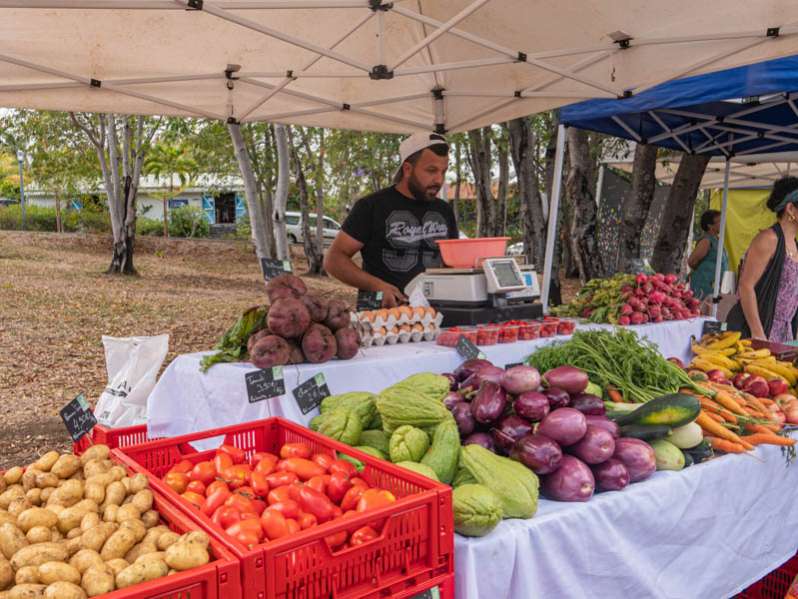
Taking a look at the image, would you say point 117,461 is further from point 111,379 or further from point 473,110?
point 473,110

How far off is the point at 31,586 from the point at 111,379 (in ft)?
9.89

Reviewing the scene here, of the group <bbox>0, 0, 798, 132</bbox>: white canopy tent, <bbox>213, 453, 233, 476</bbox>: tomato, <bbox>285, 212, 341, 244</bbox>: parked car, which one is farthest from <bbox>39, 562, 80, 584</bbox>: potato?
<bbox>285, 212, 341, 244</bbox>: parked car

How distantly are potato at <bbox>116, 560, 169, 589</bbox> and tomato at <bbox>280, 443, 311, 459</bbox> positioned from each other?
716 millimetres

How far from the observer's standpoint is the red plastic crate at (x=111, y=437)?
7.48 feet

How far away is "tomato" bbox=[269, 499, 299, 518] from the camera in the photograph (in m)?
1.54

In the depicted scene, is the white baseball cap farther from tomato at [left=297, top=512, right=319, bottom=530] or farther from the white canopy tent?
tomato at [left=297, top=512, right=319, bottom=530]

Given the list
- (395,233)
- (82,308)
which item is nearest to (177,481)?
(395,233)

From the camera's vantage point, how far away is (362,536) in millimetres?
1440

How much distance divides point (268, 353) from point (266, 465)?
764 millimetres

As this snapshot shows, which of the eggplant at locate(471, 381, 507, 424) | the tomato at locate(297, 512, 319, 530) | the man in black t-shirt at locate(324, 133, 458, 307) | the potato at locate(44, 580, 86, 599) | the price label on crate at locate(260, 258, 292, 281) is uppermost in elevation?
the man in black t-shirt at locate(324, 133, 458, 307)

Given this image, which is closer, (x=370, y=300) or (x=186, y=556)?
(x=186, y=556)

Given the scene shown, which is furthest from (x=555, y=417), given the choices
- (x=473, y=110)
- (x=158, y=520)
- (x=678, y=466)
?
(x=473, y=110)

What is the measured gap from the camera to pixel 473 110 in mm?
5371

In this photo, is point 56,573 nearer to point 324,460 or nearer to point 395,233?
point 324,460
